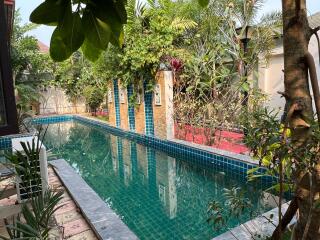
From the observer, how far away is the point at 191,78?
9.59 meters

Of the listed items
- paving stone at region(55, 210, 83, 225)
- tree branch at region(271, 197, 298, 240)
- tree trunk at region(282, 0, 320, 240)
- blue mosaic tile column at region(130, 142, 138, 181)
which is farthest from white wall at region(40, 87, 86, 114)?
tree trunk at region(282, 0, 320, 240)

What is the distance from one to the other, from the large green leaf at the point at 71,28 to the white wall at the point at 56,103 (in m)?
23.5

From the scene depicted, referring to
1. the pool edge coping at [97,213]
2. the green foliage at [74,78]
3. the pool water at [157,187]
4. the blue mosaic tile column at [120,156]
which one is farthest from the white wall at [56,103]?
the pool edge coping at [97,213]

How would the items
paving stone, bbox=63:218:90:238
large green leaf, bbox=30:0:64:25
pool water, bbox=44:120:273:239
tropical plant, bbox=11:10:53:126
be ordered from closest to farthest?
large green leaf, bbox=30:0:64:25 < paving stone, bbox=63:218:90:238 < pool water, bbox=44:120:273:239 < tropical plant, bbox=11:10:53:126

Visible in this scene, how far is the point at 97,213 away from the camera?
416 cm

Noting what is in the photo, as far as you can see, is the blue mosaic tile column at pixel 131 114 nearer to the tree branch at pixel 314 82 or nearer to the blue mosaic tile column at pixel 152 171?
the blue mosaic tile column at pixel 152 171

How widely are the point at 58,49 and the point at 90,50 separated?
0.30 feet

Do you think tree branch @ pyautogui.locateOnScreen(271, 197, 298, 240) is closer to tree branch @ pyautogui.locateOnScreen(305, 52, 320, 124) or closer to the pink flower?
tree branch @ pyautogui.locateOnScreen(305, 52, 320, 124)

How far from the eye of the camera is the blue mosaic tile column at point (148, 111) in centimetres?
1134

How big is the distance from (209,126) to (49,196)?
6.49m

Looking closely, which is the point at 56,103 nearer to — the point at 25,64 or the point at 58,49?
the point at 25,64

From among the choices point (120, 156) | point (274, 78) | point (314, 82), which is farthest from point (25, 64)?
point (314, 82)

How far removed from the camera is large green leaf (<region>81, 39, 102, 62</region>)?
79 cm

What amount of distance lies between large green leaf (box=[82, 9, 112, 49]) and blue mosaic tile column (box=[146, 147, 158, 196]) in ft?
18.6
